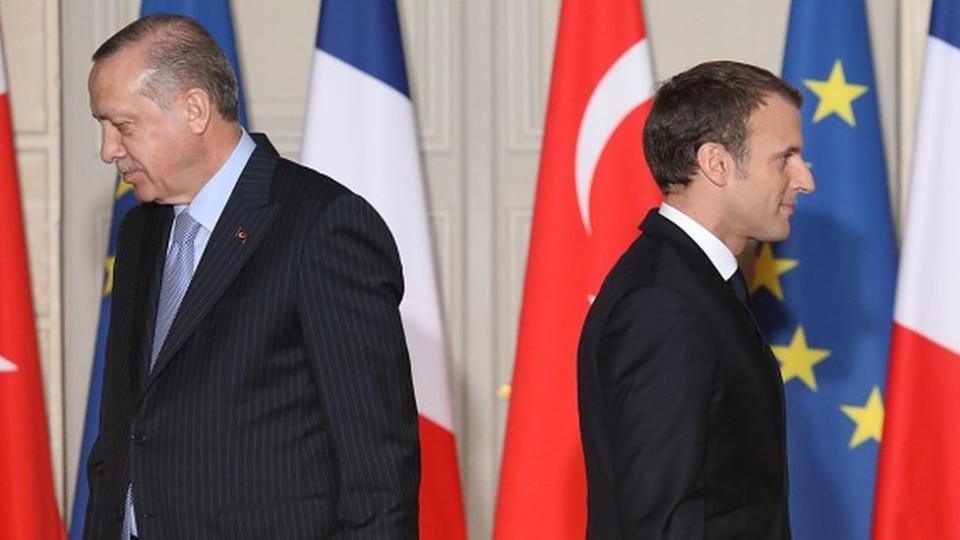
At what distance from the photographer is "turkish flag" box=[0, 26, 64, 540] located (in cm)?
416

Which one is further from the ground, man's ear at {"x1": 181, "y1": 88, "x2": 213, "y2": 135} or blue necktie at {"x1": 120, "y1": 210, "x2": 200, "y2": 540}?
man's ear at {"x1": 181, "y1": 88, "x2": 213, "y2": 135}

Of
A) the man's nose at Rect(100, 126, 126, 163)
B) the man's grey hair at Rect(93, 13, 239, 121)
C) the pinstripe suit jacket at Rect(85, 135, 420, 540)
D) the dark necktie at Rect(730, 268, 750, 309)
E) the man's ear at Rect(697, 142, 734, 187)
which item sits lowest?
the pinstripe suit jacket at Rect(85, 135, 420, 540)

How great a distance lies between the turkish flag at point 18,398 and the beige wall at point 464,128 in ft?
1.13

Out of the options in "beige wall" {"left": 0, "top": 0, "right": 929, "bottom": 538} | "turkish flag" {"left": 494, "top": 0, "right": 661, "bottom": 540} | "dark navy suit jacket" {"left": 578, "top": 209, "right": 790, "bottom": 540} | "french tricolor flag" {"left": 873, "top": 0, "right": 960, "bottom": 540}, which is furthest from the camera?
"beige wall" {"left": 0, "top": 0, "right": 929, "bottom": 538}

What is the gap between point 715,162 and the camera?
93.6 inches

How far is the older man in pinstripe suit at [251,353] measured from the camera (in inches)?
87.8

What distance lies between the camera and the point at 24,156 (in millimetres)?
4465

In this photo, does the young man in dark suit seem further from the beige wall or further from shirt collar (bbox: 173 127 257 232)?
the beige wall

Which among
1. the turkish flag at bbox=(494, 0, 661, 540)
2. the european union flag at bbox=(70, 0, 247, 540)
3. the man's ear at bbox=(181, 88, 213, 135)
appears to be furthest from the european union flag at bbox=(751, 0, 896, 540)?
the man's ear at bbox=(181, 88, 213, 135)

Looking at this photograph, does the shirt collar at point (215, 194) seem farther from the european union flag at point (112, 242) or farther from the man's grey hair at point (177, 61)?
the european union flag at point (112, 242)

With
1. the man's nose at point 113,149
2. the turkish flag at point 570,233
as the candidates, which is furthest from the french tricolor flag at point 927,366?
the man's nose at point 113,149

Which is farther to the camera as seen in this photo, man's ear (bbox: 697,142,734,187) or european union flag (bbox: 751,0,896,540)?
european union flag (bbox: 751,0,896,540)

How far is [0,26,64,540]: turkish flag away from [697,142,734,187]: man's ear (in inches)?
93.5

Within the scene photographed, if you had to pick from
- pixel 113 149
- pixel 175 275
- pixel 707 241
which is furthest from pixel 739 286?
pixel 113 149
